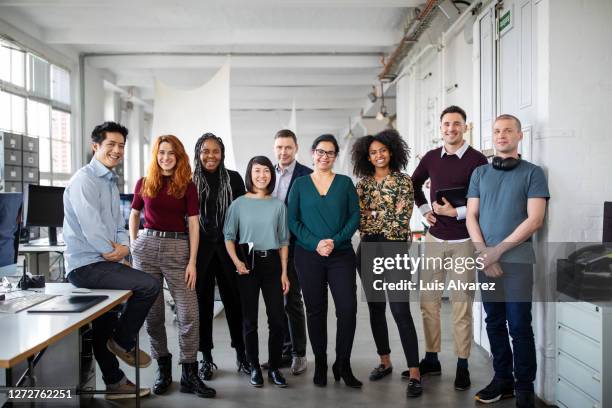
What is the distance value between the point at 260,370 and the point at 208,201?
104 cm

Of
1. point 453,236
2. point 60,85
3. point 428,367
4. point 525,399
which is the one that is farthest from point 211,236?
point 60,85

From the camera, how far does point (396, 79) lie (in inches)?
342

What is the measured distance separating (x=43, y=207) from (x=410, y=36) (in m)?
4.29

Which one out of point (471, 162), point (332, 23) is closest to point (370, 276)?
point (471, 162)

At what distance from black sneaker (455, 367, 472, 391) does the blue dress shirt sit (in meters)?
2.05

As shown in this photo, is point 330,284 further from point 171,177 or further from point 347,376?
point 171,177

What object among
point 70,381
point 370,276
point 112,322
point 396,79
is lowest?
point 70,381

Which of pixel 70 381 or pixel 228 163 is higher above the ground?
pixel 228 163

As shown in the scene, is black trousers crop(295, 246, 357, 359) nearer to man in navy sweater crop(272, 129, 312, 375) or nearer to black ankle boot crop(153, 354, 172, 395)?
man in navy sweater crop(272, 129, 312, 375)

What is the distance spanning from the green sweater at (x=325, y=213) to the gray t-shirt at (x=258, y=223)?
93 millimetres

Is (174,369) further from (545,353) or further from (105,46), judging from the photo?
(105,46)

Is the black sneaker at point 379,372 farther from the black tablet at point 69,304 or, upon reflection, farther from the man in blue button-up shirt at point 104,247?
the black tablet at point 69,304

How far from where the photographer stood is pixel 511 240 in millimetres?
2738

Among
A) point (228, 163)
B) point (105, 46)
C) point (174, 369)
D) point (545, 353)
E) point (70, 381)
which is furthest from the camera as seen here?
point (105, 46)
